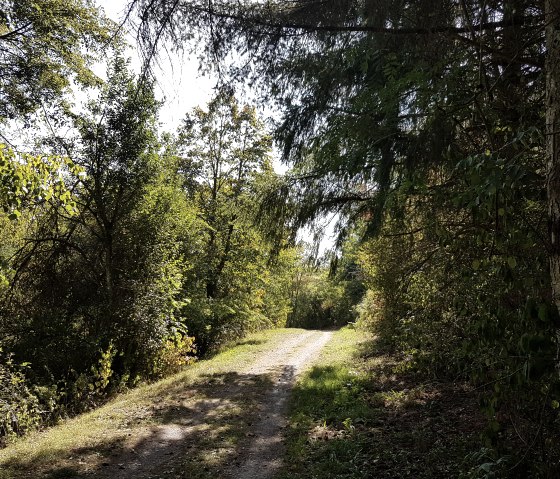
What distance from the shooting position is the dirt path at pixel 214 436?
19.8 feet

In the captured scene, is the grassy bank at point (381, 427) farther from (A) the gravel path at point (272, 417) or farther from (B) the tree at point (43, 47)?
(B) the tree at point (43, 47)

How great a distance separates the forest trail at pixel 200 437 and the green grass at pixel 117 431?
0.06 feet

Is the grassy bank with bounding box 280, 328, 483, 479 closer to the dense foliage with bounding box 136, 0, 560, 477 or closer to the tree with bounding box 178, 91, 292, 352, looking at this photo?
the dense foliage with bounding box 136, 0, 560, 477

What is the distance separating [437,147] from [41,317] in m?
11.7

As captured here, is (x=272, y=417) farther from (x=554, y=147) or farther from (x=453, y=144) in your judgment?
(x=554, y=147)

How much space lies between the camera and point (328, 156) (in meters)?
6.94

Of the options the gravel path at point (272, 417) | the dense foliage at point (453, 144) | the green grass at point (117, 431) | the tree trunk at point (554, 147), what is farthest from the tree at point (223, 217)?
the tree trunk at point (554, 147)

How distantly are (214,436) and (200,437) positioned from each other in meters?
0.25

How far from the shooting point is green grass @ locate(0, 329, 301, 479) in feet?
20.1

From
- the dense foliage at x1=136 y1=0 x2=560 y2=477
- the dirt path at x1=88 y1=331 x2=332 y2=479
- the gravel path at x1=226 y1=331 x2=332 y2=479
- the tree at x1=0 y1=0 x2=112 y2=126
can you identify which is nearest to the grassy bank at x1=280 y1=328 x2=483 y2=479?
the gravel path at x1=226 y1=331 x2=332 y2=479

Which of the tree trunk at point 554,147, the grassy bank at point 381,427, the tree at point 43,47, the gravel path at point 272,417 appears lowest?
the gravel path at point 272,417

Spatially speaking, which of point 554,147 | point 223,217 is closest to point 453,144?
point 554,147

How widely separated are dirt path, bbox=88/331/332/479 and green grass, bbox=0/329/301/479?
4cm

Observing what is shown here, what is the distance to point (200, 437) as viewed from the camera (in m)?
7.48
